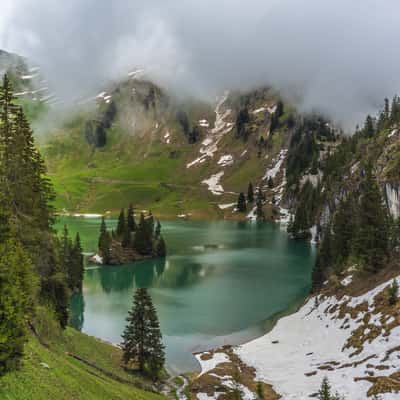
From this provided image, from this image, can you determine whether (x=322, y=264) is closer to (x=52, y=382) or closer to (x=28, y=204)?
(x=28, y=204)

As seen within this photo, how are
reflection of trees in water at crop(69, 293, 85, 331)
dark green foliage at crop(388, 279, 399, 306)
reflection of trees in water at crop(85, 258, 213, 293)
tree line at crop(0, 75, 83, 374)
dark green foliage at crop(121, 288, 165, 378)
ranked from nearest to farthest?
tree line at crop(0, 75, 83, 374)
dark green foliage at crop(121, 288, 165, 378)
dark green foliage at crop(388, 279, 399, 306)
reflection of trees in water at crop(69, 293, 85, 331)
reflection of trees in water at crop(85, 258, 213, 293)

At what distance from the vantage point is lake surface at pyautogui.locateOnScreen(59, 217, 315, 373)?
5741 cm

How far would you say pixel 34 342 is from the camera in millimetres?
25281

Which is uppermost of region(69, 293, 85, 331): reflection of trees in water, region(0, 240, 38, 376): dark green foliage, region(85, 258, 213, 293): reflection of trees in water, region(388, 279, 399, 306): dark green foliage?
region(0, 240, 38, 376): dark green foliage

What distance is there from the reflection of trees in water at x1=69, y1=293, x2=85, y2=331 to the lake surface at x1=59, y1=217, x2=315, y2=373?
6.4 inches

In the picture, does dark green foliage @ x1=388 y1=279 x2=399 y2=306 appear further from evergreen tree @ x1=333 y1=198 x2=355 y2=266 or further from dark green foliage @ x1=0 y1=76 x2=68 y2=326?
dark green foliage @ x1=0 y1=76 x2=68 y2=326

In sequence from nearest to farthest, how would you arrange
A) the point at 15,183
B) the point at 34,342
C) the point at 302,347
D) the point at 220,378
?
the point at 34,342 → the point at 15,183 → the point at 220,378 → the point at 302,347

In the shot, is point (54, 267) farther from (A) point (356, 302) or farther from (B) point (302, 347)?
(A) point (356, 302)

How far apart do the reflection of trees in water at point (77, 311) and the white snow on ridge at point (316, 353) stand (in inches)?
1055

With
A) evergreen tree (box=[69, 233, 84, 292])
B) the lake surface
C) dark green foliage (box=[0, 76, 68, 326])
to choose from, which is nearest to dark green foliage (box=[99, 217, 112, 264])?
the lake surface

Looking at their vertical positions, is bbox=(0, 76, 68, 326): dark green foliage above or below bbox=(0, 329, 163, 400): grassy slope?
above

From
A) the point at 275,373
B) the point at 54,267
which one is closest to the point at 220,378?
the point at 275,373

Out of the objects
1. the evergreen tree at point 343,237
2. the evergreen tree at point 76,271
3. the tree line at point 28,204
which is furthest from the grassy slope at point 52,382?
the evergreen tree at point 343,237

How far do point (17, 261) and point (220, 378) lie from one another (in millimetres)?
26739
